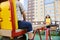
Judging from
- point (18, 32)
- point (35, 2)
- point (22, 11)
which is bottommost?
point (18, 32)

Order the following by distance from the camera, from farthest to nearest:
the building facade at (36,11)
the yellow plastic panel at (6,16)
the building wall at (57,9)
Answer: the building facade at (36,11), the building wall at (57,9), the yellow plastic panel at (6,16)

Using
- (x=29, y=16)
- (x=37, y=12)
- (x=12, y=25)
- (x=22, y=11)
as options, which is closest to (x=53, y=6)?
(x=37, y=12)

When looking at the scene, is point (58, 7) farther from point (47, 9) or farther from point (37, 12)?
point (37, 12)

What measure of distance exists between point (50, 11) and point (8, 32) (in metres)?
4.77

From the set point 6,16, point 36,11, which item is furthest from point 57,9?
point 6,16

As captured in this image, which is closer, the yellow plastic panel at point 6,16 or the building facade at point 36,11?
the yellow plastic panel at point 6,16

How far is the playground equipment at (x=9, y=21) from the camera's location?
63.4 inches

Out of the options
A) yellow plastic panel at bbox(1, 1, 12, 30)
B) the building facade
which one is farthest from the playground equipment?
the building facade

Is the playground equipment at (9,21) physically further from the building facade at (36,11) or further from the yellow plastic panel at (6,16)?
the building facade at (36,11)

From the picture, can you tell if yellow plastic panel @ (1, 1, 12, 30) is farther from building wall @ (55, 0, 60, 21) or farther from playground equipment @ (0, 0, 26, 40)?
building wall @ (55, 0, 60, 21)

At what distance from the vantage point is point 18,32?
1.74m

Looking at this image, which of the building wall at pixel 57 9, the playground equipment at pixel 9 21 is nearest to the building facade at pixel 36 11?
the building wall at pixel 57 9

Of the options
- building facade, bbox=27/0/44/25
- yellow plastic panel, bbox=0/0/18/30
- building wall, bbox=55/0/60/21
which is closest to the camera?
yellow plastic panel, bbox=0/0/18/30

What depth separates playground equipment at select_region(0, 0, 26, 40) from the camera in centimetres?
161
